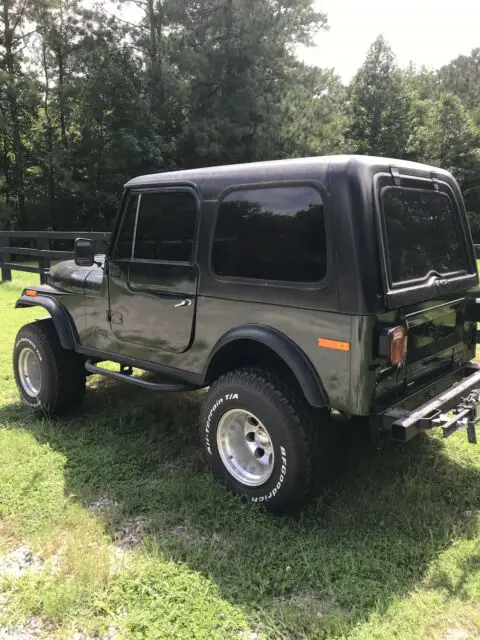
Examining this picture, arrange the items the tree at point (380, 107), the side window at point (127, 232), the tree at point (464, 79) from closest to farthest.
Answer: the side window at point (127, 232), the tree at point (380, 107), the tree at point (464, 79)

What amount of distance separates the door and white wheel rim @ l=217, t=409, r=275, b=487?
621 millimetres

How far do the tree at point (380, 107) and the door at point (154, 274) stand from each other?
3000 centimetres

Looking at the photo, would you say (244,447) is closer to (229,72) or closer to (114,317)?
(114,317)

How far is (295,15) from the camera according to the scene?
23.8m

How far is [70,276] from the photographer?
4484 millimetres

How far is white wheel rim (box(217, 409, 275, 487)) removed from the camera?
3131 mm

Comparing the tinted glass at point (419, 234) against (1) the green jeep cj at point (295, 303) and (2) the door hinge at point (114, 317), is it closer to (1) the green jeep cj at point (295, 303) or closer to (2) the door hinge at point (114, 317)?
(1) the green jeep cj at point (295, 303)

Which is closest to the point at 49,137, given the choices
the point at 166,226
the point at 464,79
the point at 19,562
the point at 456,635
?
the point at 166,226

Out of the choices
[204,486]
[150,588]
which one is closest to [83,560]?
[150,588]

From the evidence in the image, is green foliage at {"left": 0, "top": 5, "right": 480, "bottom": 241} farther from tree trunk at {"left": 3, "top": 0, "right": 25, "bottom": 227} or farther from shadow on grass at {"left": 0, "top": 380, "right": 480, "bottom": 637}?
shadow on grass at {"left": 0, "top": 380, "right": 480, "bottom": 637}

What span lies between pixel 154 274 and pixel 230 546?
1.83m

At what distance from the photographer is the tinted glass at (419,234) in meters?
2.88

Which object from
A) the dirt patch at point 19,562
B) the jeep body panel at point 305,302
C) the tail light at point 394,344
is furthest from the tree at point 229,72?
the dirt patch at point 19,562


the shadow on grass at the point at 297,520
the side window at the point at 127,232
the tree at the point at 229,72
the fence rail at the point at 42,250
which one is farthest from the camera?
the tree at the point at 229,72
